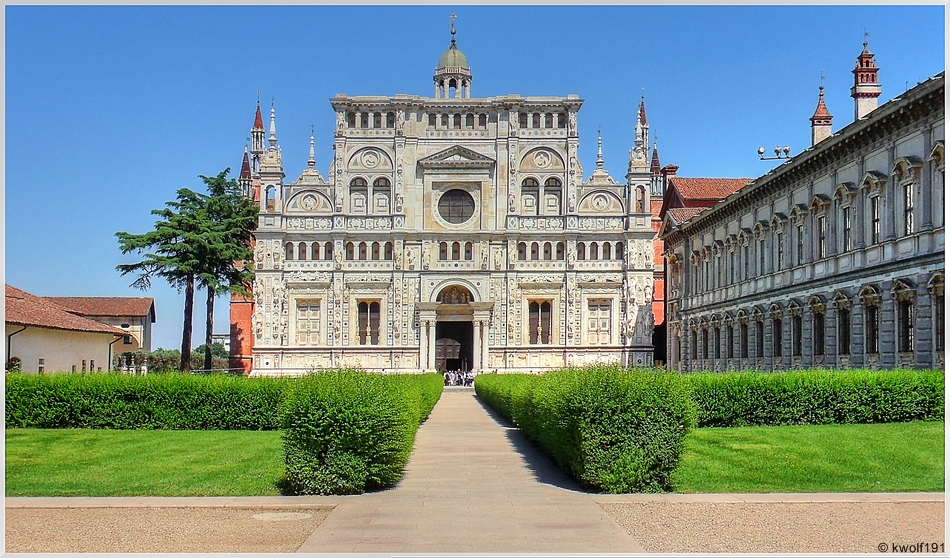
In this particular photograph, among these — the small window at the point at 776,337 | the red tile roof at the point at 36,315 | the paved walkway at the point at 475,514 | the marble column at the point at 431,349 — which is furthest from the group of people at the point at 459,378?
the paved walkway at the point at 475,514

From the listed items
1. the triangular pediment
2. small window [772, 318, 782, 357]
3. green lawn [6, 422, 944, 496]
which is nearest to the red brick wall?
the triangular pediment

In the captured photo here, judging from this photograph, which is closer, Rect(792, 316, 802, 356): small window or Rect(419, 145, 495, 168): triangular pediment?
Rect(792, 316, 802, 356): small window

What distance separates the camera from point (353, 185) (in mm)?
78562

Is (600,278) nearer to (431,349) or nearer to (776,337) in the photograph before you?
(431,349)

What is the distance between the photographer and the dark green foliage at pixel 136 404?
30438 millimetres

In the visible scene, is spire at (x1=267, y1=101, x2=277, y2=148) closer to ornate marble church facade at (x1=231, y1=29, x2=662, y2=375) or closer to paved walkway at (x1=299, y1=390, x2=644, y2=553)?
ornate marble church facade at (x1=231, y1=29, x2=662, y2=375)

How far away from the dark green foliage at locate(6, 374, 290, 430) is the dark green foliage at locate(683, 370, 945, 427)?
12.0 m

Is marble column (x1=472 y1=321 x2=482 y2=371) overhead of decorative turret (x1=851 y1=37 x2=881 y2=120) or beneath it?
beneath

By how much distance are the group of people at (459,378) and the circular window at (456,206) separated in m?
10.9

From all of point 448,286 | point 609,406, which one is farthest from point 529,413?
point 448,286

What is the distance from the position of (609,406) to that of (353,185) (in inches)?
2473

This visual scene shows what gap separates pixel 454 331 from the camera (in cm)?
8162

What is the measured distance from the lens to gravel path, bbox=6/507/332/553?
13.2 meters

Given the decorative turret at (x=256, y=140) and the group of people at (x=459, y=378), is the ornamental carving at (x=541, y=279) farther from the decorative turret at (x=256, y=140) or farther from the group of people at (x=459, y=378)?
the decorative turret at (x=256, y=140)
